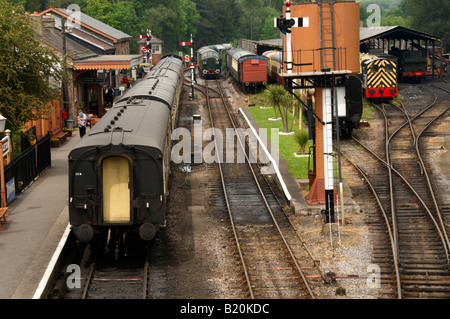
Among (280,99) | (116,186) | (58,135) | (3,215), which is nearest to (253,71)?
(280,99)

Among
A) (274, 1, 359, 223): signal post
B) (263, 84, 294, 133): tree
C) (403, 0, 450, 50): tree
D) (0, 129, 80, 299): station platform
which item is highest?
(403, 0, 450, 50): tree

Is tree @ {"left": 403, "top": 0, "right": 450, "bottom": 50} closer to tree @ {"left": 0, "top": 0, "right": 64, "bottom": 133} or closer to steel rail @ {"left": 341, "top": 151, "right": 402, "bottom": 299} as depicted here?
steel rail @ {"left": 341, "top": 151, "right": 402, "bottom": 299}

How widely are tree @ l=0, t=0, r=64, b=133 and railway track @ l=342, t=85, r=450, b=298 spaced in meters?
11.3

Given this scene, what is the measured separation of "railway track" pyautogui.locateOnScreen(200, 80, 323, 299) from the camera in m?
13.3

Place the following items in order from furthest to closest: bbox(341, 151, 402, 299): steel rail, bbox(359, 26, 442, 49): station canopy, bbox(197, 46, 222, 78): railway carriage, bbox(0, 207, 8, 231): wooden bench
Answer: bbox(197, 46, 222, 78): railway carriage → bbox(359, 26, 442, 49): station canopy → bbox(0, 207, 8, 231): wooden bench → bbox(341, 151, 402, 299): steel rail

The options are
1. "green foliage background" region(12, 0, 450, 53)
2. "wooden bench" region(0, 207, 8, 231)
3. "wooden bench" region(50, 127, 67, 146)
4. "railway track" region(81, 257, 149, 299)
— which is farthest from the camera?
"green foliage background" region(12, 0, 450, 53)

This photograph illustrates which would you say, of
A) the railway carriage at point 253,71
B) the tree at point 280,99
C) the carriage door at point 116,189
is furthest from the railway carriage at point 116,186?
the railway carriage at point 253,71

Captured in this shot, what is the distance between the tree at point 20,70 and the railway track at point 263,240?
689 centimetres

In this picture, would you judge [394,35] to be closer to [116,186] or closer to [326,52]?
[326,52]

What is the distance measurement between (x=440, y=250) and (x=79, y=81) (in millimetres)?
24431

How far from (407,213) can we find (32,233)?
9.87 m

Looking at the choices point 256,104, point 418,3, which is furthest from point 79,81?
point 418,3

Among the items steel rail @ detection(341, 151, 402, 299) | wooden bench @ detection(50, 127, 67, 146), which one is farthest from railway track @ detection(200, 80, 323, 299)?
wooden bench @ detection(50, 127, 67, 146)

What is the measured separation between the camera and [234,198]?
20641 mm
